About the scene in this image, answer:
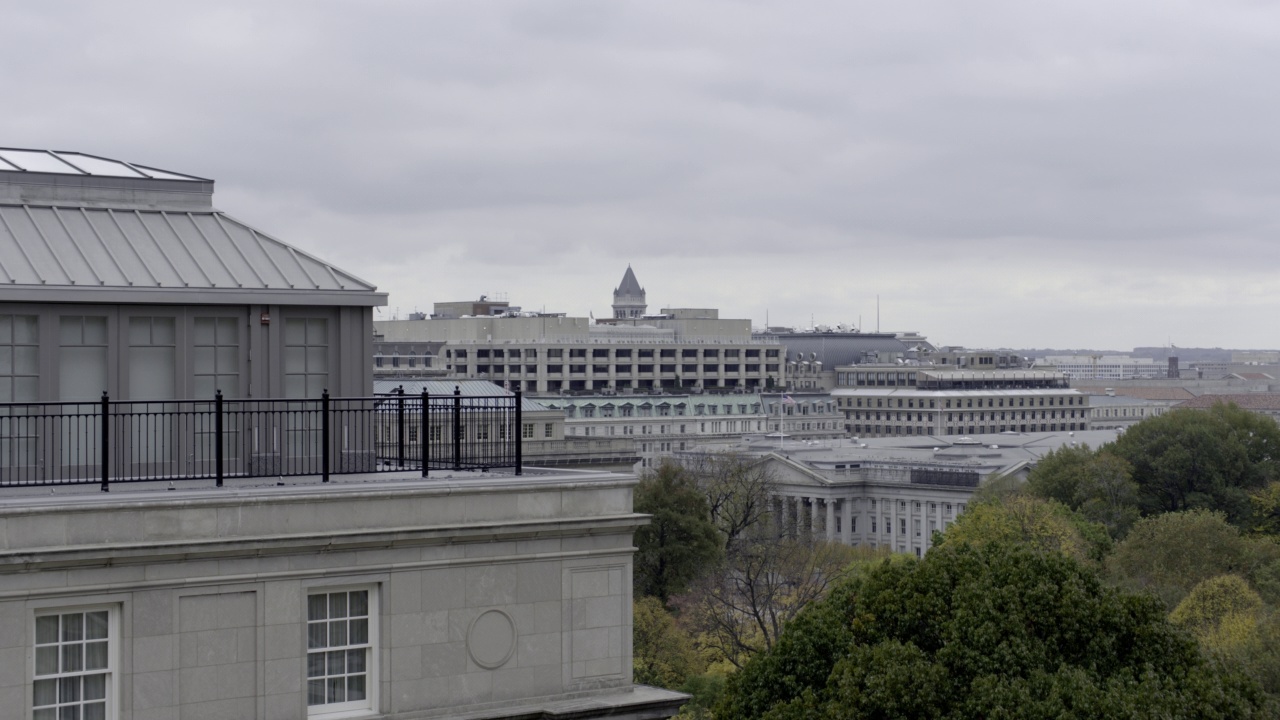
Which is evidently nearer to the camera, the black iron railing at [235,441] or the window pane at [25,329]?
the black iron railing at [235,441]

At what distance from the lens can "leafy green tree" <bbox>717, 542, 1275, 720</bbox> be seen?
26797 millimetres

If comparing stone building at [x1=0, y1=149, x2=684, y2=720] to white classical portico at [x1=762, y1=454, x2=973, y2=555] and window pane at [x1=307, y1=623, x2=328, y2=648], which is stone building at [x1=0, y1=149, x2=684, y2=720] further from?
white classical portico at [x1=762, y1=454, x2=973, y2=555]

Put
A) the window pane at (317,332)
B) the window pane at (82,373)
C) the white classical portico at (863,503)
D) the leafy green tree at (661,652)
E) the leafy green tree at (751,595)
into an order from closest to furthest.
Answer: the window pane at (82,373), the window pane at (317,332), the leafy green tree at (751,595), the leafy green tree at (661,652), the white classical portico at (863,503)

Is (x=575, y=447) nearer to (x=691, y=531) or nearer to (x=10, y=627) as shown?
(x=691, y=531)

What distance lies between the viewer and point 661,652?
7450cm

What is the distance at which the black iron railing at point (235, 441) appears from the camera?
21469 mm

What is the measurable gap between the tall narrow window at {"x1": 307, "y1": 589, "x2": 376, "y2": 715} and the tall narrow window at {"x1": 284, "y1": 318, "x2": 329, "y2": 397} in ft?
16.7

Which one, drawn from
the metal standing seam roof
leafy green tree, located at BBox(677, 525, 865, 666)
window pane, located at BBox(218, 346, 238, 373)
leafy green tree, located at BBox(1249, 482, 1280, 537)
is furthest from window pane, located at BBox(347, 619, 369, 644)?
leafy green tree, located at BBox(1249, 482, 1280, 537)

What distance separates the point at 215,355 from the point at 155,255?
1.48m

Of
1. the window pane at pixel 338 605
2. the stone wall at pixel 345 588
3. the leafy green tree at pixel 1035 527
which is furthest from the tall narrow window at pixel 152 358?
the leafy green tree at pixel 1035 527

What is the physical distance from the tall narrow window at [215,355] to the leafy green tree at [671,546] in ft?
220

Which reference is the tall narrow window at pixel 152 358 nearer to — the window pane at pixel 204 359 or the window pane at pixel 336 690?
the window pane at pixel 204 359

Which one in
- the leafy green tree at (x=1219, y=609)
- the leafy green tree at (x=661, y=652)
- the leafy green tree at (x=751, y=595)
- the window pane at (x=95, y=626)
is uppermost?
the window pane at (x=95, y=626)

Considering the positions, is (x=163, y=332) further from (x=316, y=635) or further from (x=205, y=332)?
(x=316, y=635)
